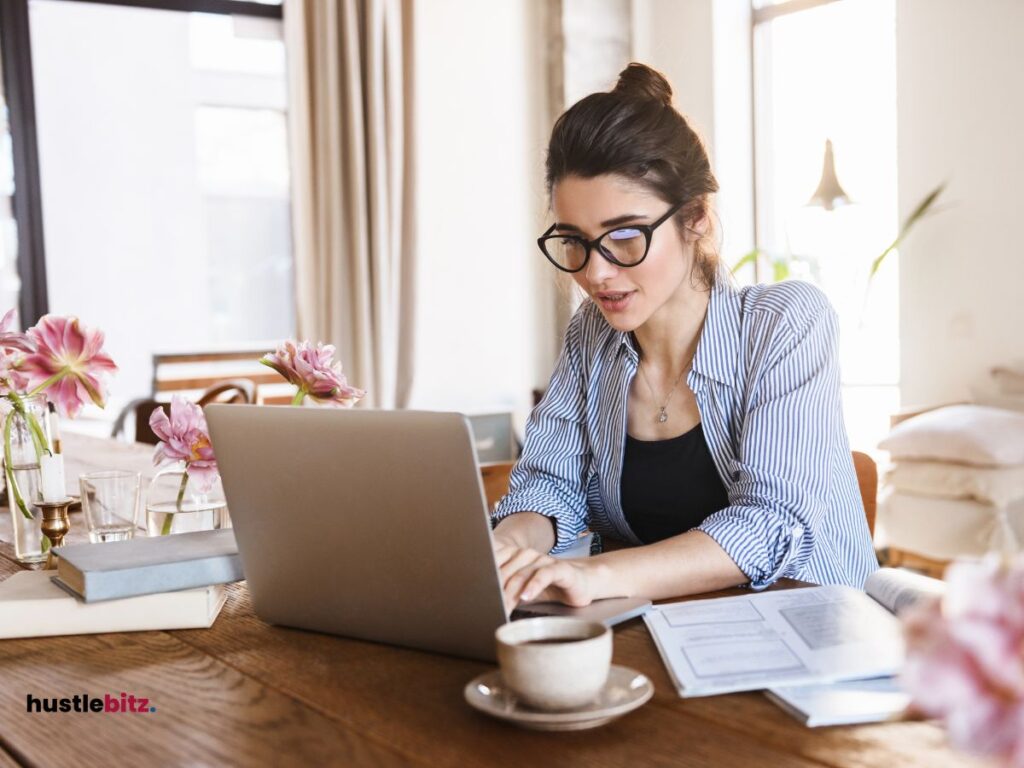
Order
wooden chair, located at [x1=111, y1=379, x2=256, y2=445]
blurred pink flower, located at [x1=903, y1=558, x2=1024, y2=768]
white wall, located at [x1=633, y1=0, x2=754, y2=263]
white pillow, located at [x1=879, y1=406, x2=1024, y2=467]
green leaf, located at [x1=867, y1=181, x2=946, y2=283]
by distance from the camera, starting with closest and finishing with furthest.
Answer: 1. blurred pink flower, located at [x1=903, y1=558, x2=1024, y2=768]
2. wooden chair, located at [x1=111, y1=379, x2=256, y2=445]
3. white pillow, located at [x1=879, y1=406, x2=1024, y2=467]
4. green leaf, located at [x1=867, y1=181, x2=946, y2=283]
5. white wall, located at [x1=633, y1=0, x2=754, y2=263]

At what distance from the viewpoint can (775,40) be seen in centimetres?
438

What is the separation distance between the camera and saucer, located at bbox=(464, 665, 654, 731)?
74 cm

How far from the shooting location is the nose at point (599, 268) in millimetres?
1442

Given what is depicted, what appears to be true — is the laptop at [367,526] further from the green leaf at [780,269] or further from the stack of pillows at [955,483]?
the green leaf at [780,269]

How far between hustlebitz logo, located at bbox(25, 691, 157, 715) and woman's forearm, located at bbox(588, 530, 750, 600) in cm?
43

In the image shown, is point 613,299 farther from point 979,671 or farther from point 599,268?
point 979,671

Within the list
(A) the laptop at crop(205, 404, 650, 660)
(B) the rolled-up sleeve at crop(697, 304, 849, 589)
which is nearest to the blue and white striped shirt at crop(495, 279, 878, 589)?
(B) the rolled-up sleeve at crop(697, 304, 849, 589)

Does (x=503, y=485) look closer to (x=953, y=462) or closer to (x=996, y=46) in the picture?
(x=953, y=462)

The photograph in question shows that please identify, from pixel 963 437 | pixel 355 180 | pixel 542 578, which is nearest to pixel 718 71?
pixel 355 180

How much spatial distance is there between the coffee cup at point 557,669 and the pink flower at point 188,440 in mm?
591

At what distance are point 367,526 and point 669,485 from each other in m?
0.69

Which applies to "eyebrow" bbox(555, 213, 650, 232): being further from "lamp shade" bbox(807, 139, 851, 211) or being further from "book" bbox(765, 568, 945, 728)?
"lamp shade" bbox(807, 139, 851, 211)

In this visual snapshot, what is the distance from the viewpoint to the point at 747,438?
1.40m

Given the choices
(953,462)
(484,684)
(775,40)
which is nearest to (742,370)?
(484,684)
